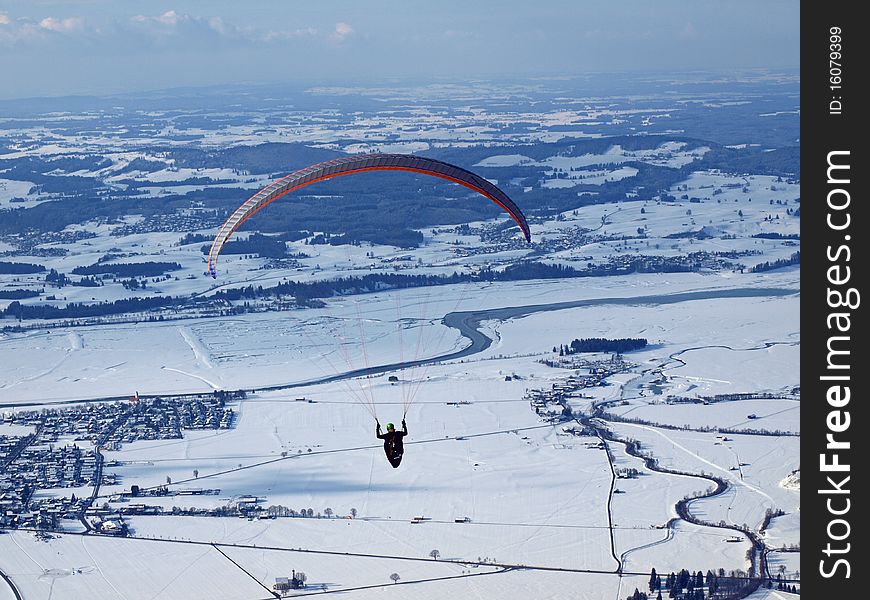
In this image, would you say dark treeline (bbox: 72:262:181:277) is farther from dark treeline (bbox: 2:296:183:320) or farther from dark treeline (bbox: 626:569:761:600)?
dark treeline (bbox: 626:569:761:600)

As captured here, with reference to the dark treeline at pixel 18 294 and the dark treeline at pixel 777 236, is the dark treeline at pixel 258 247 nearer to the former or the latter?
the dark treeline at pixel 18 294

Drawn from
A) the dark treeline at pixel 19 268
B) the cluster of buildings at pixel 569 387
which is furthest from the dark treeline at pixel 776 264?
the dark treeline at pixel 19 268

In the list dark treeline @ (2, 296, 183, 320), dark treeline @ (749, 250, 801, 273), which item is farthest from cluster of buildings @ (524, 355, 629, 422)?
dark treeline @ (749, 250, 801, 273)

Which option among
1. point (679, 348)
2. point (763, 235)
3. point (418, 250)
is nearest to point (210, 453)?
point (679, 348)

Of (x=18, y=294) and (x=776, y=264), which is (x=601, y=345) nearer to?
(x=776, y=264)

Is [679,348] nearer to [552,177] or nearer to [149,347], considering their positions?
[149,347]

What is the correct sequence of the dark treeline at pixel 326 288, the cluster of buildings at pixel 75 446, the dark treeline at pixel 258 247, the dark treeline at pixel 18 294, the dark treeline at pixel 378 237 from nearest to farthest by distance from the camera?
the cluster of buildings at pixel 75 446 → the dark treeline at pixel 326 288 → the dark treeline at pixel 18 294 → the dark treeline at pixel 258 247 → the dark treeline at pixel 378 237
